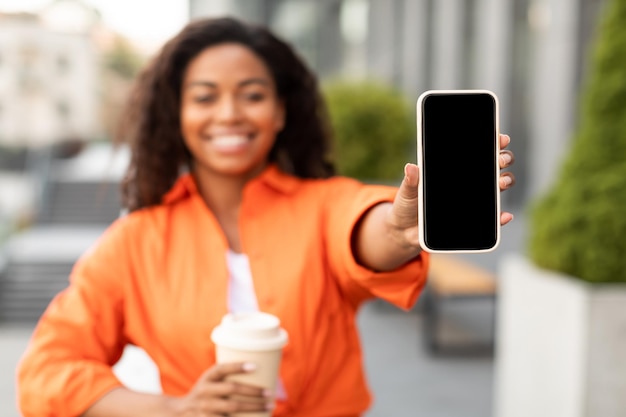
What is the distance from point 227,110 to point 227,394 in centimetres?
64

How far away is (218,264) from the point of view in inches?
70.6

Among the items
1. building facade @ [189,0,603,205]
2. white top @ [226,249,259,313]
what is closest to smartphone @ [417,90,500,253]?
white top @ [226,249,259,313]

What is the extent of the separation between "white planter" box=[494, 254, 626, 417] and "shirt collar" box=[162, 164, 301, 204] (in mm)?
1653

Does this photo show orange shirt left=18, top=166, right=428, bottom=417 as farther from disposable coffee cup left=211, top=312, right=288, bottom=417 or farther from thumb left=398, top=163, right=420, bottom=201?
thumb left=398, top=163, right=420, bottom=201

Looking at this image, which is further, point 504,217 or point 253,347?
point 253,347

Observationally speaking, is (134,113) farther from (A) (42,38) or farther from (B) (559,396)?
(A) (42,38)

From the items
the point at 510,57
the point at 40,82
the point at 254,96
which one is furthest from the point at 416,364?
the point at 40,82

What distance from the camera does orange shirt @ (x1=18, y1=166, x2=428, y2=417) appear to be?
1.71 meters

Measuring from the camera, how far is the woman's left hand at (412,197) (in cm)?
119

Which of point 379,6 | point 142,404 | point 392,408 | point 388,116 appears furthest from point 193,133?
A: point 379,6

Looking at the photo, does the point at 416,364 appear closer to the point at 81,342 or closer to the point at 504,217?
the point at 81,342

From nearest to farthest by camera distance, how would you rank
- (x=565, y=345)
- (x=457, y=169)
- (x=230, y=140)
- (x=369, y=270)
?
(x=457, y=169) → (x=369, y=270) → (x=230, y=140) → (x=565, y=345)

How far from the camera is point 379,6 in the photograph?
58.4ft

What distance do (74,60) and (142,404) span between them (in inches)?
617
